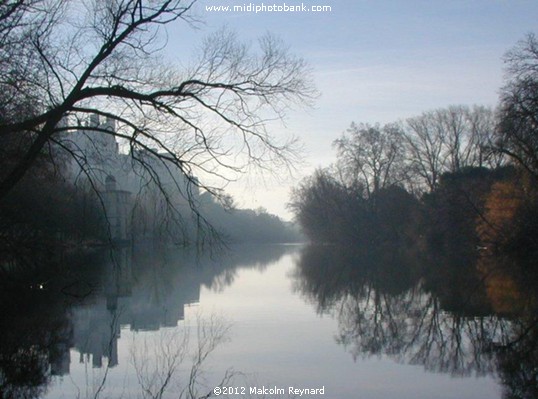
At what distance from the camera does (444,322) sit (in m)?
14.1

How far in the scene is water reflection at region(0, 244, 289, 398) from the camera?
33.0 ft

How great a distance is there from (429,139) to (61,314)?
5931cm

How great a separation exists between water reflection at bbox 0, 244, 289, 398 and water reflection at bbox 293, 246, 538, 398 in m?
3.50

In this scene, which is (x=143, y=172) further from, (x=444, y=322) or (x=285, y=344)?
(x=444, y=322)

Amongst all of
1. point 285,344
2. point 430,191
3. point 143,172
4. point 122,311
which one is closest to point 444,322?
point 285,344

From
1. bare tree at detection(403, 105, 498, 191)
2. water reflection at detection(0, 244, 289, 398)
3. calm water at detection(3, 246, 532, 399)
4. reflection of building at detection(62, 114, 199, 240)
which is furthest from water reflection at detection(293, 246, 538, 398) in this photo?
bare tree at detection(403, 105, 498, 191)

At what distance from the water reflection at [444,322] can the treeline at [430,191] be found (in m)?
12.2

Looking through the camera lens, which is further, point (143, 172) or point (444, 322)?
point (444, 322)

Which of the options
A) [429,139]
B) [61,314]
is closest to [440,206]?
[429,139]

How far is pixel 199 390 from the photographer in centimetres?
882

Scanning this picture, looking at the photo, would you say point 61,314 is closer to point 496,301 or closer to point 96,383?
point 96,383

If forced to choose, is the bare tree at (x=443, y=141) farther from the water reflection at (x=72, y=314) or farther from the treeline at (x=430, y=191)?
the water reflection at (x=72, y=314)

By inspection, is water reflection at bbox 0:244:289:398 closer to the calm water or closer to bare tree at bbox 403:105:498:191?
the calm water

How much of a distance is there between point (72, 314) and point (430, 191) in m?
53.5
